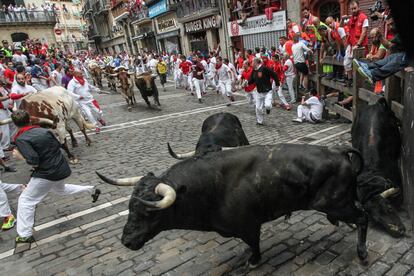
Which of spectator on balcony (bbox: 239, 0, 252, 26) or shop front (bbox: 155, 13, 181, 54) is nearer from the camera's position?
spectator on balcony (bbox: 239, 0, 252, 26)

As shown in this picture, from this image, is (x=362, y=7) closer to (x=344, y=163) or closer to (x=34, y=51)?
(x=344, y=163)

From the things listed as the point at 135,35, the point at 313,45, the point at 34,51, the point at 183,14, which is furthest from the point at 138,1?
the point at 313,45

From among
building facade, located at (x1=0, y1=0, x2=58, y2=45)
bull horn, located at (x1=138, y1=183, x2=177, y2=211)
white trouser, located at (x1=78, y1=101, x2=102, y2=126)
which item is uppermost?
building facade, located at (x1=0, y1=0, x2=58, y2=45)

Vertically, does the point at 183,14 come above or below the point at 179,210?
above

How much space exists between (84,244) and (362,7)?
47.3ft

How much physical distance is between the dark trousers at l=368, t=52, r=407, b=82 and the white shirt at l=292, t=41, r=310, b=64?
22.2 ft

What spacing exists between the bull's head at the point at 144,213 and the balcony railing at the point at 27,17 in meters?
52.9

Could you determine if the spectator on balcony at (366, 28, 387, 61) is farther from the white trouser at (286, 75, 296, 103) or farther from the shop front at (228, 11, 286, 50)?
the shop front at (228, 11, 286, 50)

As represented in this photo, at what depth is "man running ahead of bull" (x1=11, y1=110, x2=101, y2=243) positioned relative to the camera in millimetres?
5113

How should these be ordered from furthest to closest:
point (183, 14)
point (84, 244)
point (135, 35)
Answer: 1. point (135, 35)
2. point (183, 14)
3. point (84, 244)

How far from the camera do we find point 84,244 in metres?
5.06

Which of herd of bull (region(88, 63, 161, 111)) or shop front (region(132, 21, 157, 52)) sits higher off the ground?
shop front (region(132, 21, 157, 52))

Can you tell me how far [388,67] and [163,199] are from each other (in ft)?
13.6

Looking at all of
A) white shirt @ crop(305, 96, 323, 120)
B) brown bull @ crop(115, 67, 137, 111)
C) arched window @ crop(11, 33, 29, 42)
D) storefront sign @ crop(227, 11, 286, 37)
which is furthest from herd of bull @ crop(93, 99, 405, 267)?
arched window @ crop(11, 33, 29, 42)
